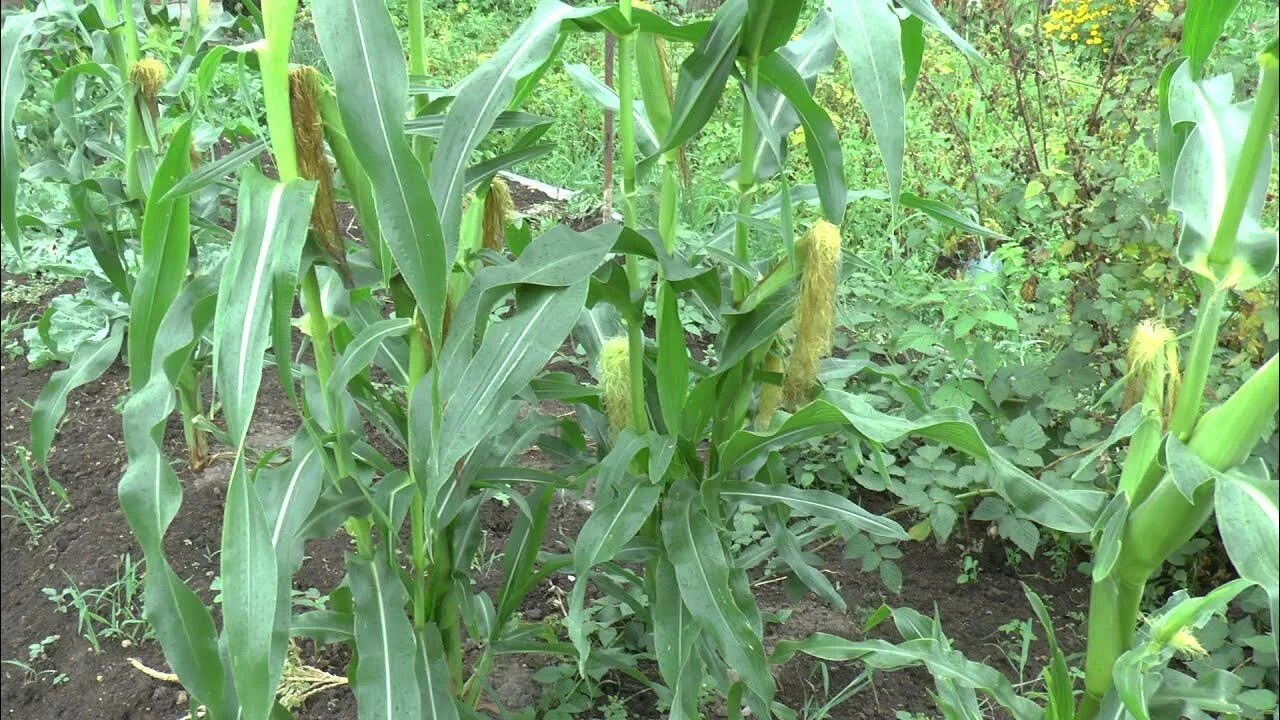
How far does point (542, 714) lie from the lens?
1.86 meters

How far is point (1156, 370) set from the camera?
1.13 m

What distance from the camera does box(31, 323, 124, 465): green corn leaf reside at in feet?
5.67

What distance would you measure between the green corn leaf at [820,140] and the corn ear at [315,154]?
0.62 meters

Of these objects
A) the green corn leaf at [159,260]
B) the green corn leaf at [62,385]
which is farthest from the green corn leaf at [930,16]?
the green corn leaf at [62,385]

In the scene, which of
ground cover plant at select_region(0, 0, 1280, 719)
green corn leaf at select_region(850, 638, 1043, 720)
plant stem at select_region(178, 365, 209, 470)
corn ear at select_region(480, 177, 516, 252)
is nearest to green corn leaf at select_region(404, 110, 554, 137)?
ground cover plant at select_region(0, 0, 1280, 719)

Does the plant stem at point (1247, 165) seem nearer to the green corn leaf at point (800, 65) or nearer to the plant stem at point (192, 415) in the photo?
the green corn leaf at point (800, 65)

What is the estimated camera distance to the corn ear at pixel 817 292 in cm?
125

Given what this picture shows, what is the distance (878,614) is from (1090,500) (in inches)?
16.1

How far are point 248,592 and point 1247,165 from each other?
119 cm

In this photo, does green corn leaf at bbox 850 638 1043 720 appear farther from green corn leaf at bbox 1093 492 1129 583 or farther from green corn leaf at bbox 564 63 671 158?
green corn leaf at bbox 564 63 671 158

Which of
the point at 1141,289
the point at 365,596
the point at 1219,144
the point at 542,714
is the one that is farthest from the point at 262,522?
the point at 1141,289

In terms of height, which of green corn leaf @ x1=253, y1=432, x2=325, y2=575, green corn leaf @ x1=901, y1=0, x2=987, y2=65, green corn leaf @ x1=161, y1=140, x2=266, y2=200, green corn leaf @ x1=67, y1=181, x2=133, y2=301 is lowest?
green corn leaf @ x1=253, y1=432, x2=325, y2=575

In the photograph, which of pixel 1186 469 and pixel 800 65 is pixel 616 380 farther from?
pixel 1186 469

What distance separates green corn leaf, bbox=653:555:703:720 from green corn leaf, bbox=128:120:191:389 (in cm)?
82
